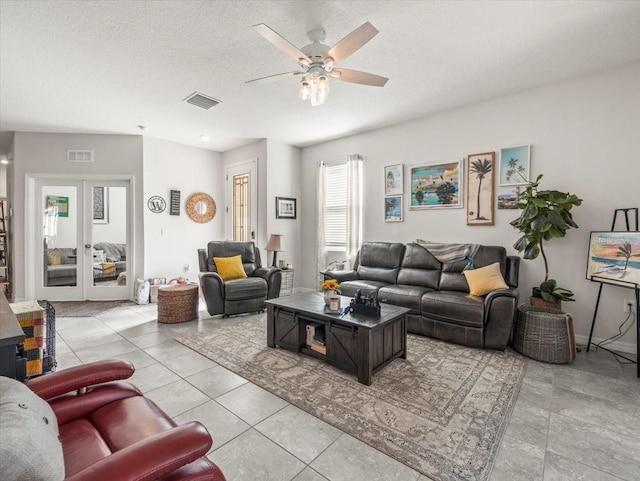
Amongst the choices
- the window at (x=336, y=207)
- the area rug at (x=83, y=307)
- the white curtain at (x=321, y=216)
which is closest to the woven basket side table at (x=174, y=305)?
the area rug at (x=83, y=307)

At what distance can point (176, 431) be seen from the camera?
997mm

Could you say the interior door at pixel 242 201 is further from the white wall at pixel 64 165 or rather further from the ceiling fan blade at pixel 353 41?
the ceiling fan blade at pixel 353 41

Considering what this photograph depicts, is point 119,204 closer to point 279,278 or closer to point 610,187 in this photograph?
point 279,278

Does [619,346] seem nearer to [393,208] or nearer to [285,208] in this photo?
[393,208]

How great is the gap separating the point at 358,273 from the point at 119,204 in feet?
14.1

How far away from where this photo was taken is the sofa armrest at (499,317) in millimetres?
3023

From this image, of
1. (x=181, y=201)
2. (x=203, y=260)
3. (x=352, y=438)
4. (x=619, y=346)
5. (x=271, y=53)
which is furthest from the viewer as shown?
(x=181, y=201)

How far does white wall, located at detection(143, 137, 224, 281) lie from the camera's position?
219 inches

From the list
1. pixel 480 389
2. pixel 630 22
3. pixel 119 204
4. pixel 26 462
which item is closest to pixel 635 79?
pixel 630 22

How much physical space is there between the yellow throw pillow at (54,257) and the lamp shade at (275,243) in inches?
139

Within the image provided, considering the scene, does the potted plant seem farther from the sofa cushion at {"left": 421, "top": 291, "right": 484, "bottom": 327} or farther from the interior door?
the interior door

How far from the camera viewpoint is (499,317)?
3.06 metres

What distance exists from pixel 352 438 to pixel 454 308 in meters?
1.89

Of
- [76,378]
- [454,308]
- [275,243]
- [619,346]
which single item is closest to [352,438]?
[76,378]
